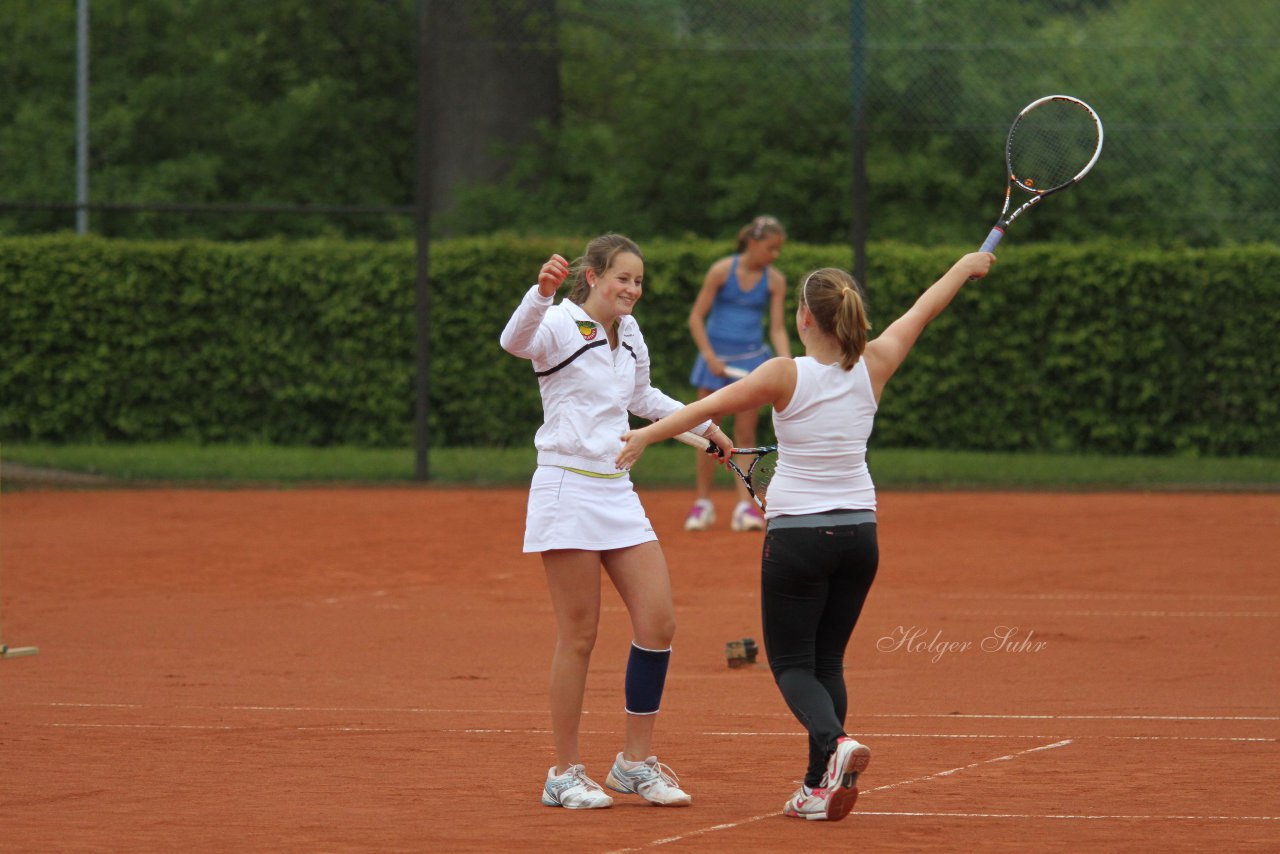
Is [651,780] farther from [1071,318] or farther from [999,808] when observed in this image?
[1071,318]

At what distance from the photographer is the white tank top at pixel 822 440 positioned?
509 centimetres

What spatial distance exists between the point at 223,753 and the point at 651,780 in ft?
5.67

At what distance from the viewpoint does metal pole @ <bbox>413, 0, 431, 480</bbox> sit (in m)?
15.3

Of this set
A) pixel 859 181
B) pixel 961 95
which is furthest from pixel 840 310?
pixel 961 95

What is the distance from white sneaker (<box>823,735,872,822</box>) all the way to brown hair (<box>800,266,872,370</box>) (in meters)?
1.09

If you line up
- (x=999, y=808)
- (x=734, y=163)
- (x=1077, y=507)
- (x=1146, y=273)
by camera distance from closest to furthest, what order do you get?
(x=999, y=808), (x=1077, y=507), (x=1146, y=273), (x=734, y=163)

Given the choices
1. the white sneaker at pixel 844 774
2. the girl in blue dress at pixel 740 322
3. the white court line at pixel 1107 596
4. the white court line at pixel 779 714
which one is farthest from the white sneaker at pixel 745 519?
the white sneaker at pixel 844 774

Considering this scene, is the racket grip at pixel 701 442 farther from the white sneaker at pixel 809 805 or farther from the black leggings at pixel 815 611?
the white sneaker at pixel 809 805

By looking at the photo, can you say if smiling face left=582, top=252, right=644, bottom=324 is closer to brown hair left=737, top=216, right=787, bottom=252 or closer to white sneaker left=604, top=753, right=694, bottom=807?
white sneaker left=604, top=753, right=694, bottom=807

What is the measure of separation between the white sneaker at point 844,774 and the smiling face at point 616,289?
147 centimetres

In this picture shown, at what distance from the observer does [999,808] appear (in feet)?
17.6

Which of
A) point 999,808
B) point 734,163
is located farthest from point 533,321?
point 734,163

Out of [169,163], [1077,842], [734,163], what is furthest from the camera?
[169,163]

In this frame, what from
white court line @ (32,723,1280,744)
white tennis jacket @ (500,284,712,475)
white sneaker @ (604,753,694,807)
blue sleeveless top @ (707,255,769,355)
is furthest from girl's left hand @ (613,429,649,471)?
blue sleeveless top @ (707,255,769,355)
